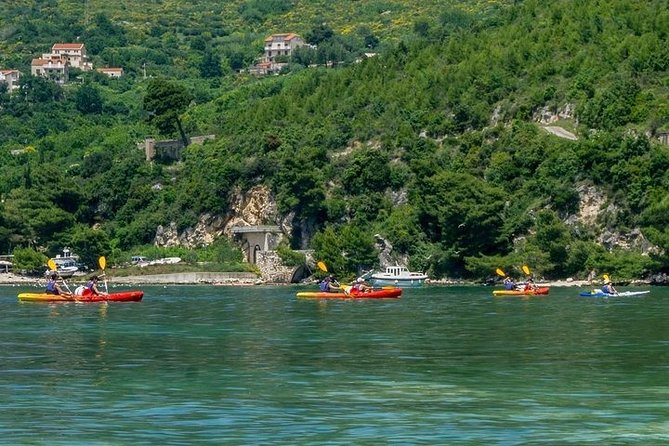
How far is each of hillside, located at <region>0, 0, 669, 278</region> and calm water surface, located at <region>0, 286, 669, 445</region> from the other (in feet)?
118

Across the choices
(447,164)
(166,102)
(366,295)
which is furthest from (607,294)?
(166,102)

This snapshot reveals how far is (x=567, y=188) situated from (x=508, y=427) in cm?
8450

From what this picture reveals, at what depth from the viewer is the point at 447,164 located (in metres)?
136

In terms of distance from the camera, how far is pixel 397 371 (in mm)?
55062

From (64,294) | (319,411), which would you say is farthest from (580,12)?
(319,411)

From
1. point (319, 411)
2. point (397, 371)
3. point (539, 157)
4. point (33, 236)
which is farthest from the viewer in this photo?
point (33, 236)

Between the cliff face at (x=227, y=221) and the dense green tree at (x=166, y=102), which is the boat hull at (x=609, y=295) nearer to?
the cliff face at (x=227, y=221)

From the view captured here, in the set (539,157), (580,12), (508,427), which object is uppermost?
(580,12)

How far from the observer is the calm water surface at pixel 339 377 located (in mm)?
42625

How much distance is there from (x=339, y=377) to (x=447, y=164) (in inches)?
3304

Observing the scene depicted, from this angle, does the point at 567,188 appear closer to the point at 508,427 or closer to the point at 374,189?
the point at 374,189

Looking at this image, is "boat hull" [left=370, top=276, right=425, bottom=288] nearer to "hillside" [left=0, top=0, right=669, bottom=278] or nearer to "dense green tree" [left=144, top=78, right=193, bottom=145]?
"hillside" [left=0, top=0, right=669, bottom=278]

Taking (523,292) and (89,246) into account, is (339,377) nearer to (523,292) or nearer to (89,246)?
(523,292)

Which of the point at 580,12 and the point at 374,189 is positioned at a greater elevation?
the point at 580,12
